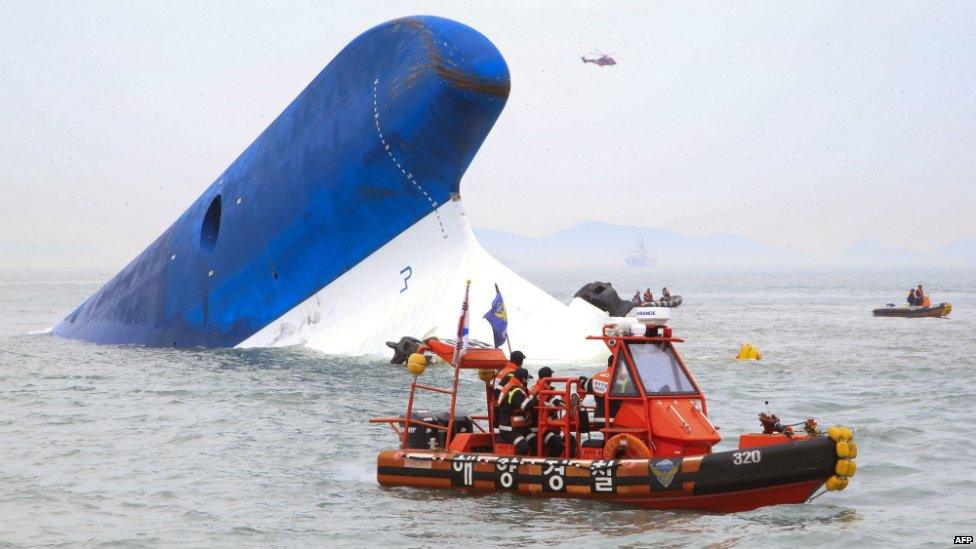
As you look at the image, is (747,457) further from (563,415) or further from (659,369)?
(563,415)

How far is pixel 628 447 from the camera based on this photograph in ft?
43.4

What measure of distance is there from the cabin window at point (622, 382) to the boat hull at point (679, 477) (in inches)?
40.8

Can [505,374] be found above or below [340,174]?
below

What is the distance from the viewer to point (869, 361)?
31594 millimetres

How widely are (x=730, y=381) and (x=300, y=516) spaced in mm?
15166

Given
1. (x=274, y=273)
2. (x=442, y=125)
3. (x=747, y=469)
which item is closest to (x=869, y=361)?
(x=442, y=125)

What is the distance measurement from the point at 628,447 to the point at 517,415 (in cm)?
171

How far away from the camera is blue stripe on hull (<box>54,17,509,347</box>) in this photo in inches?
1089

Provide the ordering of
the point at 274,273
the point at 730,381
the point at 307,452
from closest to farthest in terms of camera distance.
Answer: the point at 307,452 → the point at 730,381 → the point at 274,273

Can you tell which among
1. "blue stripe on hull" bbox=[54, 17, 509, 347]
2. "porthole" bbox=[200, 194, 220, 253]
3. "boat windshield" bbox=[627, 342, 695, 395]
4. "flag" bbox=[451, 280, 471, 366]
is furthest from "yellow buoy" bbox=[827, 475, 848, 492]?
"porthole" bbox=[200, 194, 220, 253]

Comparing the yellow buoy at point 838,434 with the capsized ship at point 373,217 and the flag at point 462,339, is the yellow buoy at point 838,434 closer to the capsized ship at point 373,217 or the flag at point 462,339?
the flag at point 462,339

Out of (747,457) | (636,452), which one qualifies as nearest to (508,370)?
(636,452)

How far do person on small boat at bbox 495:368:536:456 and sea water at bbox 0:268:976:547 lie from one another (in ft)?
2.69

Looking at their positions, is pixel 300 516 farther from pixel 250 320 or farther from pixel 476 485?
pixel 250 320
